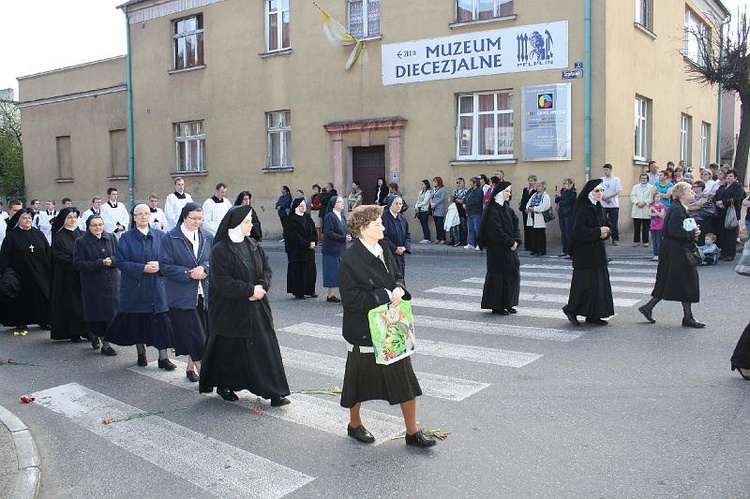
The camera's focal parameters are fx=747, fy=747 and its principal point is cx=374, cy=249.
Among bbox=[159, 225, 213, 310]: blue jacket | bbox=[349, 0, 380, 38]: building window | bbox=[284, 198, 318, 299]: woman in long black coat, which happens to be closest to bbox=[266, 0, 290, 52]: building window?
bbox=[349, 0, 380, 38]: building window

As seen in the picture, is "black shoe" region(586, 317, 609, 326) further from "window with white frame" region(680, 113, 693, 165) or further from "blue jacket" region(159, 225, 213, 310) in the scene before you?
"window with white frame" region(680, 113, 693, 165)

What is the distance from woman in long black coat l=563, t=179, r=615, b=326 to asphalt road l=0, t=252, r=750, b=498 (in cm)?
24

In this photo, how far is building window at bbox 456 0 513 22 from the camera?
65.7 ft

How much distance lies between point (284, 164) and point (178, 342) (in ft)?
59.2

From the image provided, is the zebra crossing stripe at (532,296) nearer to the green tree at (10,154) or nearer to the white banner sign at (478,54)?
the white banner sign at (478,54)

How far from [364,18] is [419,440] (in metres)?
19.1

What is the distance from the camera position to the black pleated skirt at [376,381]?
17.3 ft

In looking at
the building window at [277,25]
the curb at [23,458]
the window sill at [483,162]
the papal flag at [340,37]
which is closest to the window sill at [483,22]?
the papal flag at [340,37]

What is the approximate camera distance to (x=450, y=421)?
19.5ft

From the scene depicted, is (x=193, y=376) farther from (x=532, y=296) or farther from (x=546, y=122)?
(x=546, y=122)

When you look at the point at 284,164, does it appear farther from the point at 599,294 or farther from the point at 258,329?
the point at 258,329

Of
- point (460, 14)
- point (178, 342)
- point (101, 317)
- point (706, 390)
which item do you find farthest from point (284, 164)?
point (706, 390)

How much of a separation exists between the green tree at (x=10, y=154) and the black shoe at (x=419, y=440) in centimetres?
3897

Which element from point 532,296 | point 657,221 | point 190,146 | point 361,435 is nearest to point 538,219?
point 657,221
